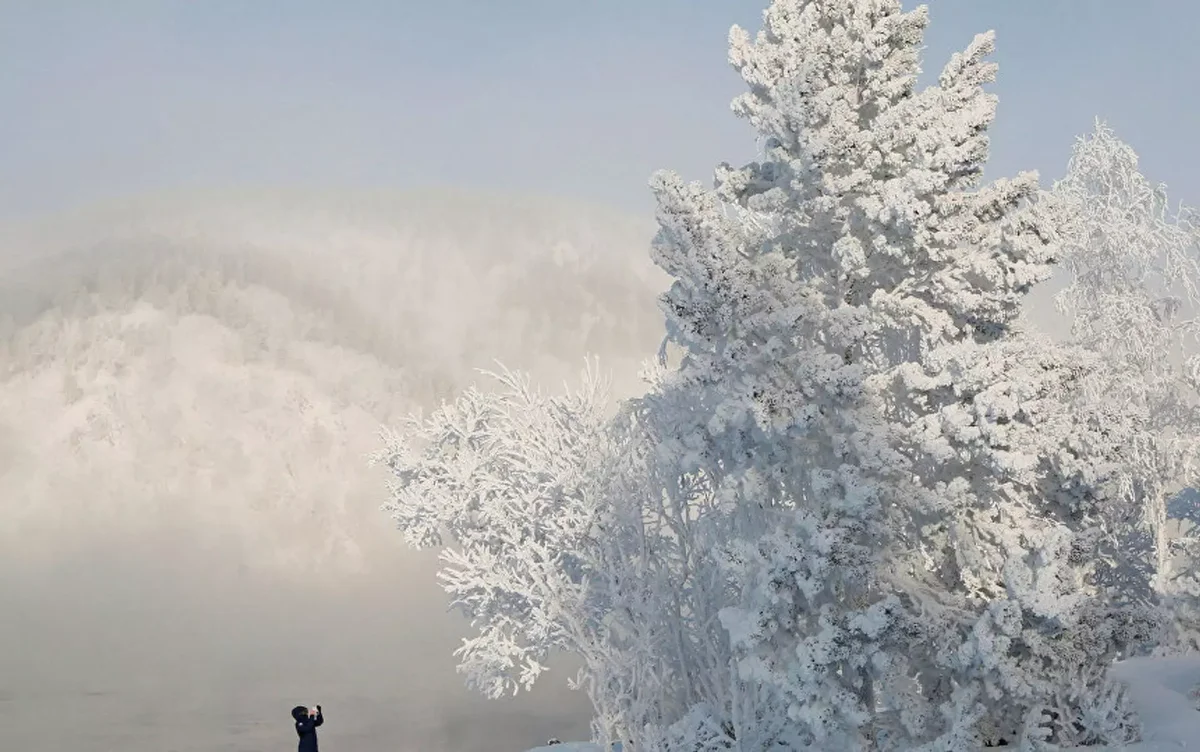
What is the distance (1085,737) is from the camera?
46.3 ft

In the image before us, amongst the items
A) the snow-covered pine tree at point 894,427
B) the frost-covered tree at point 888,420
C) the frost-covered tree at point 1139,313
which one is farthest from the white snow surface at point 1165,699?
the frost-covered tree at point 1139,313

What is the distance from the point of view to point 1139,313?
28.0 meters

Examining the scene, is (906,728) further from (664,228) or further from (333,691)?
(333,691)

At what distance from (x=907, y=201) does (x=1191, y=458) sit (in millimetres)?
16278

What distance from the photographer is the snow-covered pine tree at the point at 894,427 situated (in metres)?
13.4

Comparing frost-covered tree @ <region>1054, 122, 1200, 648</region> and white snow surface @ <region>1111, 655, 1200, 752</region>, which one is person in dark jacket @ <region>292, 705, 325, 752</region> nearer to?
white snow surface @ <region>1111, 655, 1200, 752</region>

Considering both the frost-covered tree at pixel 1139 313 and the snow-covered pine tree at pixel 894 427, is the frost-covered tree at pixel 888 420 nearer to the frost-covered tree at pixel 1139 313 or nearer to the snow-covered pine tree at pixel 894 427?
the snow-covered pine tree at pixel 894 427

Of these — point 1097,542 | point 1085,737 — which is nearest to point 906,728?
point 1085,737

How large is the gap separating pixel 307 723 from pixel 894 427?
8.20 metres

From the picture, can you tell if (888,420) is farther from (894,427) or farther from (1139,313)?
(1139,313)

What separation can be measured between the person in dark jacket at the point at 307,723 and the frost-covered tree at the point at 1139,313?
62.9 ft

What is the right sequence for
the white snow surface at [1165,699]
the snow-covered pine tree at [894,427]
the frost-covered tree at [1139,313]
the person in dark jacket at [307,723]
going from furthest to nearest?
the frost-covered tree at [1139,313] < the person in dark jacket at [307,723] < the white snow surface at [1165,699] < the snow-covered pine tree at [894,427]

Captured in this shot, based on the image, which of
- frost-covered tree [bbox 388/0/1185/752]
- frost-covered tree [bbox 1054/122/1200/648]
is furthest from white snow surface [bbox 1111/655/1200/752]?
frost-covered tree [bbox 1054/122/1200/648]

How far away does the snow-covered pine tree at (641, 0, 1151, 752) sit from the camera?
527 inches
